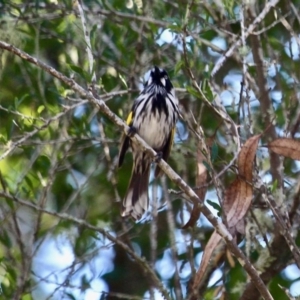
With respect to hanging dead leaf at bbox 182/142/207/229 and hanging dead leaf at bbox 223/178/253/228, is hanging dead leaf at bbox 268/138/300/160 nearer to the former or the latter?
hanging dead leaf at bbox 223/178/253/228

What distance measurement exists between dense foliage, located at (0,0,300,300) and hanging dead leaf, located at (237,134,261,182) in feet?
1.29

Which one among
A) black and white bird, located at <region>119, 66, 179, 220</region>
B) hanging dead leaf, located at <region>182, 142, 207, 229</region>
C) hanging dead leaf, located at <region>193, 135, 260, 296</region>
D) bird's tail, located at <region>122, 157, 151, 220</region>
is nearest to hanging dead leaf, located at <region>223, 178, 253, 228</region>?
hanging dead leaf, located at <region>193, 135, 260, 296</region>

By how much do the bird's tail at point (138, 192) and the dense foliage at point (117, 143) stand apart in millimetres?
81

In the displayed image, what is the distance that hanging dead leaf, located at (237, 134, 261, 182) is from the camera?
372 centimetres

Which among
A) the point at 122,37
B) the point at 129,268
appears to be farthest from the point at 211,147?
the point at 129,268

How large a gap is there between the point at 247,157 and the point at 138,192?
1.68 meters

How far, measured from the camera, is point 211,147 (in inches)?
155

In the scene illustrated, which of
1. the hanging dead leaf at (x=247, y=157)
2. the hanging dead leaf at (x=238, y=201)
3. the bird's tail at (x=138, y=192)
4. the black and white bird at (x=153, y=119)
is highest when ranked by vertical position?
the black and white bird at (x=153, y=119)

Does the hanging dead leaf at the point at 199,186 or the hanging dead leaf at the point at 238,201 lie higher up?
the hanging dead leaf at the point at 199,186

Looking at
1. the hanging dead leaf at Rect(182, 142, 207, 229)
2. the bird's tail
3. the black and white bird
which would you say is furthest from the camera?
the black and white bird

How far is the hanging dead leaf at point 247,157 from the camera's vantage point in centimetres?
372

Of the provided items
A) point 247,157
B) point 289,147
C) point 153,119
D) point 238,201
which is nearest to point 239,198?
point 238,201

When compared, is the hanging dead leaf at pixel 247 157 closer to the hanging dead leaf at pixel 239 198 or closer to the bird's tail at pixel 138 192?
the hanging dead leaf at pixel 239 198

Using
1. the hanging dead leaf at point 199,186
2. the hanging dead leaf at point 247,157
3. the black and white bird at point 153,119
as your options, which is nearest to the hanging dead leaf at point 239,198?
the hanging dead leaf at point 247,157
